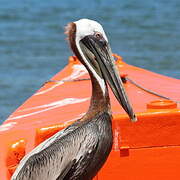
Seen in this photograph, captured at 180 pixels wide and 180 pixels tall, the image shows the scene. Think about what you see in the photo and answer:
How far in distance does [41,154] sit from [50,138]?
0.20 metres

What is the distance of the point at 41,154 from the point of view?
14.1ft

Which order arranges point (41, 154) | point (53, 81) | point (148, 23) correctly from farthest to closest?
point (148, 23) < point (53, 81) < point (41, 154)

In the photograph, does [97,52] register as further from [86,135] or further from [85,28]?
[86,135]

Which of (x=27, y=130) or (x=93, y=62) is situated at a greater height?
(x=93, y=62)

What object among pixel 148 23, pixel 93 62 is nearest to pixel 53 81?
pixel 93 62

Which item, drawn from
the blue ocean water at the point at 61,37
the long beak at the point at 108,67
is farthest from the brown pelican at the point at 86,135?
the blue ocean water at the point at 61,37

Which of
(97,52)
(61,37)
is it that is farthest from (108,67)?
(61,37)

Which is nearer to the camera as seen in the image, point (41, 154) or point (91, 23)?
point (41, 154)

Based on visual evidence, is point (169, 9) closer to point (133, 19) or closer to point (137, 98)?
point (133, 19)

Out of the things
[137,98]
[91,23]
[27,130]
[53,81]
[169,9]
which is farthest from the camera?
[169,9]

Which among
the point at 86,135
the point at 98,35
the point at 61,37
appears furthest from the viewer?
the point at 61,37

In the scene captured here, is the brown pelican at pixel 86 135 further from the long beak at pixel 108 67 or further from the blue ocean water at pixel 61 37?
the blue ocean water at pixel 61 37

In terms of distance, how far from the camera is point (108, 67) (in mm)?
4664

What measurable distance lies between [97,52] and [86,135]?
0.51m
